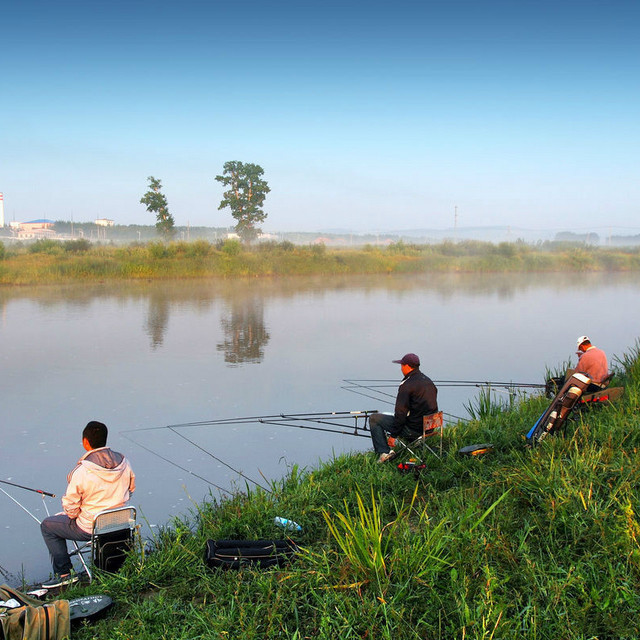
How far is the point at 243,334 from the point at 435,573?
13.1m

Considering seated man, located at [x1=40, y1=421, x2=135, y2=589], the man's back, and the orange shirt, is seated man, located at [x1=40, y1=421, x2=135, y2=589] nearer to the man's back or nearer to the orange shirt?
the man's back

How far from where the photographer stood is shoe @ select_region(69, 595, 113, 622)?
3.02 metres

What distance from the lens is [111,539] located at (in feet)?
12.2

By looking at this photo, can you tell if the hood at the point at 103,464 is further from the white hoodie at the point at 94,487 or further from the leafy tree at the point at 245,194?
the leafy tree at the point at 245,194

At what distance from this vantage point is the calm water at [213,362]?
631 cm

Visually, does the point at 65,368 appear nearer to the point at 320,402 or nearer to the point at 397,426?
the point at 320,402

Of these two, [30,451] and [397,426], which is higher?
[397,426]

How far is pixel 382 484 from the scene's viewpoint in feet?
15.7

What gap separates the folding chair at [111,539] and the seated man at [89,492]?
0.14 m

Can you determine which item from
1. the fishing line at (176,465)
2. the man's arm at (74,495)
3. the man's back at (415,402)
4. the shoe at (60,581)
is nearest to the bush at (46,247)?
the fishing line at (176,465)

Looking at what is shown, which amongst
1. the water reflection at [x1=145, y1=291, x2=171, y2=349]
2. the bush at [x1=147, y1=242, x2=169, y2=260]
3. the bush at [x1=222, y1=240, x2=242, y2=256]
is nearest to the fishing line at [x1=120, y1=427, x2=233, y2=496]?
the water reflection at [x1=145, y1=291, x2=171, y2=349]

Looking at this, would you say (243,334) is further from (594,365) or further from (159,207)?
(159,207)

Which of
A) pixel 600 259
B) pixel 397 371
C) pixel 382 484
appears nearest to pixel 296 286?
pixel 397 371

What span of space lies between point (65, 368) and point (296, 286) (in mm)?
19761
